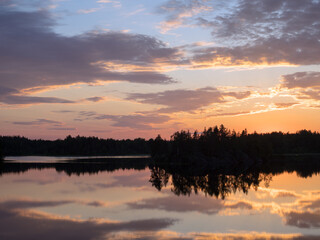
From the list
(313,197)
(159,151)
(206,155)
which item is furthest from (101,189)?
(159,151)

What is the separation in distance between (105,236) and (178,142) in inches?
5121

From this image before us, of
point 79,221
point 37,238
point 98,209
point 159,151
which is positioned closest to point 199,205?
point 98,209

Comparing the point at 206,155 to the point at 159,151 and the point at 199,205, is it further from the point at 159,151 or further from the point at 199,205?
the point at 199,205

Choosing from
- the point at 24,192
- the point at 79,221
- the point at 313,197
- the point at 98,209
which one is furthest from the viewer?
the point at 24,192

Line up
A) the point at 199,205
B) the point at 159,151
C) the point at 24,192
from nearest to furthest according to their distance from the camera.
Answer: the point at 199,205 → the point at 24,192 → the point at 159,151

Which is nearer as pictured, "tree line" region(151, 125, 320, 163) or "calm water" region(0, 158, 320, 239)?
"calm water" region(0, 158, 320, 239)

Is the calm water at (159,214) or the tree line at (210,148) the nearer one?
the calm water at (159,214)

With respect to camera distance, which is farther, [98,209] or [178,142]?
→ [178,142]

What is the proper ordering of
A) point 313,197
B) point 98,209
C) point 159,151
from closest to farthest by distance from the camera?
point 98,209
point 313,197
point 159,151

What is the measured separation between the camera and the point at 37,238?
947 inches

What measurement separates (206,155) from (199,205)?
111428 millimetres

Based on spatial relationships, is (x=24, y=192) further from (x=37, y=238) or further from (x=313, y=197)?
(x=313, y=197)

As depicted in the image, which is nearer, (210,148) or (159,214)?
(159,214)

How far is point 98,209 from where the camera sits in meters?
35.7
